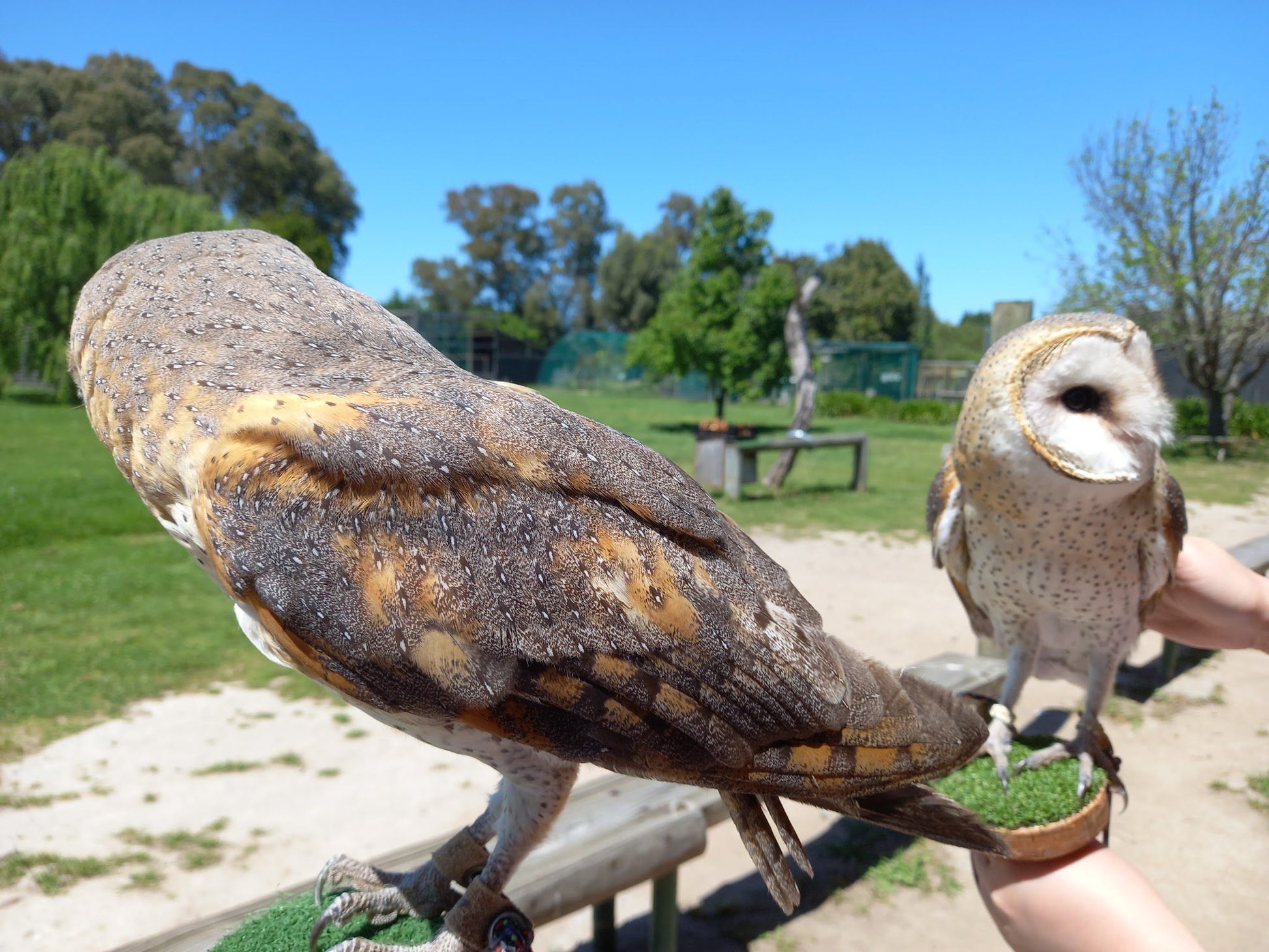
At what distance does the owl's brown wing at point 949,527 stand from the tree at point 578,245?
56152mm

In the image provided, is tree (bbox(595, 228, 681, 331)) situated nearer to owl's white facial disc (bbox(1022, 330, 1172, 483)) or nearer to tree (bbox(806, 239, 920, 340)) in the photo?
tree (bbox(806, 239, 920, 340))

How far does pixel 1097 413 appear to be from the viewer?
176 cm

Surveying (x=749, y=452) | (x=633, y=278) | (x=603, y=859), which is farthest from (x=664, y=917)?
(x=633, y=278)

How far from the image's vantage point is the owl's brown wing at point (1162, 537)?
6.50 ft

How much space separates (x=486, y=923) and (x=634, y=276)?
54839 millimetres

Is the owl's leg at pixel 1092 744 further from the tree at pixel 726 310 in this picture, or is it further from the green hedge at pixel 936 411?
the green hedge at pixel 936 411

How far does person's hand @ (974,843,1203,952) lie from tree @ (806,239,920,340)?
48725mm

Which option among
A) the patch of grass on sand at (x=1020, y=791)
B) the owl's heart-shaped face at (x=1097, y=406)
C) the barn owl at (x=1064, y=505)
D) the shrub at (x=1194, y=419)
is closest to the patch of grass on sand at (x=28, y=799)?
the patch of grass on sand at (x=1020, y=791)

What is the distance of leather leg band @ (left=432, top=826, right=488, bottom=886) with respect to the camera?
5.62 feet

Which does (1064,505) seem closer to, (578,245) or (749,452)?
(749,452)

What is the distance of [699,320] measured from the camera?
2167 cm

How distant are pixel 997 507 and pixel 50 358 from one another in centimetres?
2310

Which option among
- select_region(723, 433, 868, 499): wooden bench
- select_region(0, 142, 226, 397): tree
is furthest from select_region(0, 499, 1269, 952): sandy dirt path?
select_region(0, 142, 226, 397): tree

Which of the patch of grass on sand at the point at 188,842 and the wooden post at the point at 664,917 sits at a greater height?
the wooden post at the point at 664,917
